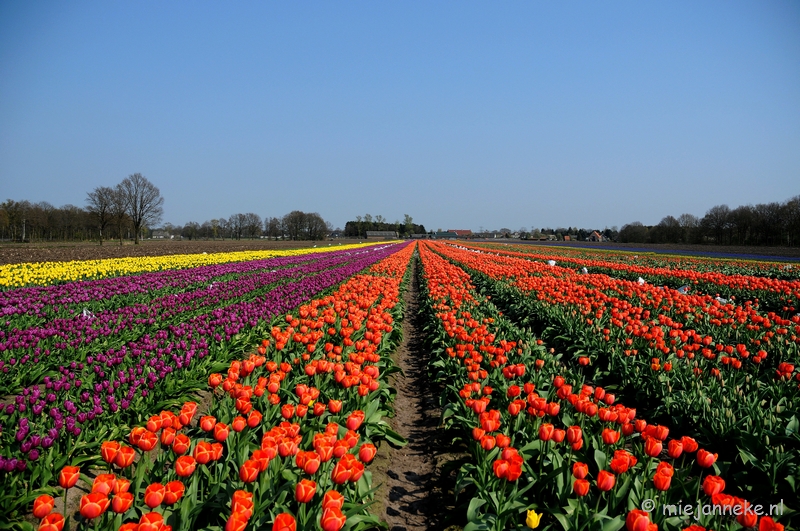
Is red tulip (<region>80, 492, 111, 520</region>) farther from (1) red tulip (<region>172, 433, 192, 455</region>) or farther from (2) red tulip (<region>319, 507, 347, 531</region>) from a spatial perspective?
(2) red tulip (<region>319, 507, 347, 531</region>)

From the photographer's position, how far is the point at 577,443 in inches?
114

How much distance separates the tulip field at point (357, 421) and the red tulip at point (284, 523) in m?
0.01

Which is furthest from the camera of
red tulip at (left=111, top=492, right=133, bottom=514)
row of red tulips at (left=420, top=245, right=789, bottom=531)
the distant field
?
the distant field

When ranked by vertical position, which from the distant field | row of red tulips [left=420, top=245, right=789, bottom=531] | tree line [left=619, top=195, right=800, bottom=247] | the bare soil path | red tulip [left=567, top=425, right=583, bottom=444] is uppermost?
tree line [left=619, top=195, right=800, bottom=247]

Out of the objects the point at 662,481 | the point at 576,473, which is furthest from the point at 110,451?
the point at 662,481

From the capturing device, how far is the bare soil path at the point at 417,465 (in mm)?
3590

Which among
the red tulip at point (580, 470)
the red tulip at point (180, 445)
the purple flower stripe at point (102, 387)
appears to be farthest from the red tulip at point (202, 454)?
the red tulip at point (580, 470)

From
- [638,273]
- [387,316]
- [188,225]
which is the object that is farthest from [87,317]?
[188,225]

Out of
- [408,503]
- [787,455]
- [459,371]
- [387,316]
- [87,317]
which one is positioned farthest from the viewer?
[87,317]

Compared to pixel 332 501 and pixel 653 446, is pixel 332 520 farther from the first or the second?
pixel 653 446

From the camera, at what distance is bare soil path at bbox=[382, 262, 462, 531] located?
3.59 m

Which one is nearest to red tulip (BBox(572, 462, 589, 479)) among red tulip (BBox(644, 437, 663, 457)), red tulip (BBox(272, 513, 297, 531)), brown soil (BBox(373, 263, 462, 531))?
red tulip (BBox(644, 437, 663, 457))

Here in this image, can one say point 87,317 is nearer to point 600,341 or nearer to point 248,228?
point 600,341

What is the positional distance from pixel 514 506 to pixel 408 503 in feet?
4.37
